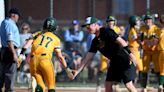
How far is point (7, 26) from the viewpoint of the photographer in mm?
12953

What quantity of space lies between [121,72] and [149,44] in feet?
14.3

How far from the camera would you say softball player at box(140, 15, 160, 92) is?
1561 cm

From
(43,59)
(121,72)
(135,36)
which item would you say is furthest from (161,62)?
(43,59)

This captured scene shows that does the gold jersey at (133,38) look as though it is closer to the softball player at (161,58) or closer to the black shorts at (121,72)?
the softball player at (161,58)

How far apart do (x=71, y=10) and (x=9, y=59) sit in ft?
74.8

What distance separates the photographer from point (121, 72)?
Answer: 38.1ft

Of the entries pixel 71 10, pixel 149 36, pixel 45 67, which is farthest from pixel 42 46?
pixel 71 10

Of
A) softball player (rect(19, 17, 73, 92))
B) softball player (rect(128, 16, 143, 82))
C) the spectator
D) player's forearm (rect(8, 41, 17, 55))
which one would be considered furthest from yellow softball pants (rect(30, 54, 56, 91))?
softball player (rect(128, 16, 143, 82))

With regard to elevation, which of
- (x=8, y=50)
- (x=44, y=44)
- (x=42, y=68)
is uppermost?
(x=44, y=44)

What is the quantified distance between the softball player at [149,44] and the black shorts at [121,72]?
161 inches

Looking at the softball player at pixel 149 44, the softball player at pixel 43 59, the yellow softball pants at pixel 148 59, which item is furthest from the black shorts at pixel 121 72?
the yellow softball pants at pixel 148 59

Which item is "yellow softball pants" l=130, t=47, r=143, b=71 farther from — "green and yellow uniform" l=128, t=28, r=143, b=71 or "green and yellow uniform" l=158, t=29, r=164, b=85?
"green and yellow uniform" l=158, t=29, r=164, b=85

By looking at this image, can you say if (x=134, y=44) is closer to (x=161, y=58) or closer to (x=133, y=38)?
(x=133, y=38)

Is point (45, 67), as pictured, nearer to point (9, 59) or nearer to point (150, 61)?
point (9, 59)
